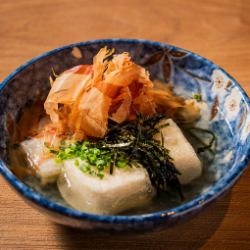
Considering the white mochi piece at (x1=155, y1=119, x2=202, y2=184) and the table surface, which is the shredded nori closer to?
the white mochi piece at (x1=155, y1=119, x2=202, y2=184)

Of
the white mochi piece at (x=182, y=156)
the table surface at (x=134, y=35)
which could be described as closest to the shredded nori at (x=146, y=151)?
the white mochi piece at (x=182, y=156)

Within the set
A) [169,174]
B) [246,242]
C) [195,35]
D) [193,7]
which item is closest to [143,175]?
[169,174]

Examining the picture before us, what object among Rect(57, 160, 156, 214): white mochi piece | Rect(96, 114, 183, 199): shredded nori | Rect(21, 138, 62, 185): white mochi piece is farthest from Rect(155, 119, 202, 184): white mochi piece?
Rect(21, 138, 62, 185): white mochi piece

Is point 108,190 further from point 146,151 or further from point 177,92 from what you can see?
point 177,92

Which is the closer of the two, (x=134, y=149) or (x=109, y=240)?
(x=109, y=240)

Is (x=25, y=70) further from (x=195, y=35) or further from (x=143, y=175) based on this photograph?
(x=195, y=35)
